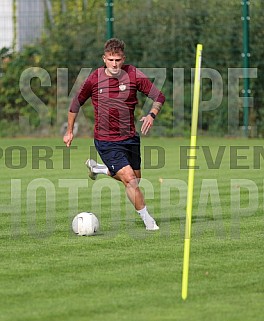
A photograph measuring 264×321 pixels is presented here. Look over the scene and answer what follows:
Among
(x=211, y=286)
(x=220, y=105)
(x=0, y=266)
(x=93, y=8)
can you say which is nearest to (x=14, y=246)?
(x=0, y=266)

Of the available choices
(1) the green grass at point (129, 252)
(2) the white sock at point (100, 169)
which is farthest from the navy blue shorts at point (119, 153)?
(2) the white sock at point (100, 169)

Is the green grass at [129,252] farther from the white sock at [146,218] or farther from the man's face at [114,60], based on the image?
the man's face at [114,60]

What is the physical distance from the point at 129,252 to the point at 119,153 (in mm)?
2016

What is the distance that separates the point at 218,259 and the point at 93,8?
1799 centimetres

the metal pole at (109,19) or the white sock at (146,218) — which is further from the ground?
the metal pole at (109,19)

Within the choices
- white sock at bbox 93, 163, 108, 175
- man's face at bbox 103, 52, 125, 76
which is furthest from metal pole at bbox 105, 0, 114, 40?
man's face at bbox 103, 52, 125, 76

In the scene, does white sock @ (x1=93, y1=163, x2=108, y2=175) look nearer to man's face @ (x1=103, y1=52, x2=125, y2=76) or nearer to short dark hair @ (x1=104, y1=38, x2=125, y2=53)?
man's face @ (x1=103, y1=52, x2=125, y2=76)

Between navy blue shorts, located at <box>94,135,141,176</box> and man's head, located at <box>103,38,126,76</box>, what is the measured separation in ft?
2.61

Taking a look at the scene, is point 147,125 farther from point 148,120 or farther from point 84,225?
point 84,225

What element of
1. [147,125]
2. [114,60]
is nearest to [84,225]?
[147,125]

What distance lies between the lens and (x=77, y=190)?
49.2 ft

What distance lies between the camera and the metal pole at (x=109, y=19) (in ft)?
84.1

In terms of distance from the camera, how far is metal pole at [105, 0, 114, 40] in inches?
1009

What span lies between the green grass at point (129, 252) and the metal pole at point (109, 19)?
9.14 metres
